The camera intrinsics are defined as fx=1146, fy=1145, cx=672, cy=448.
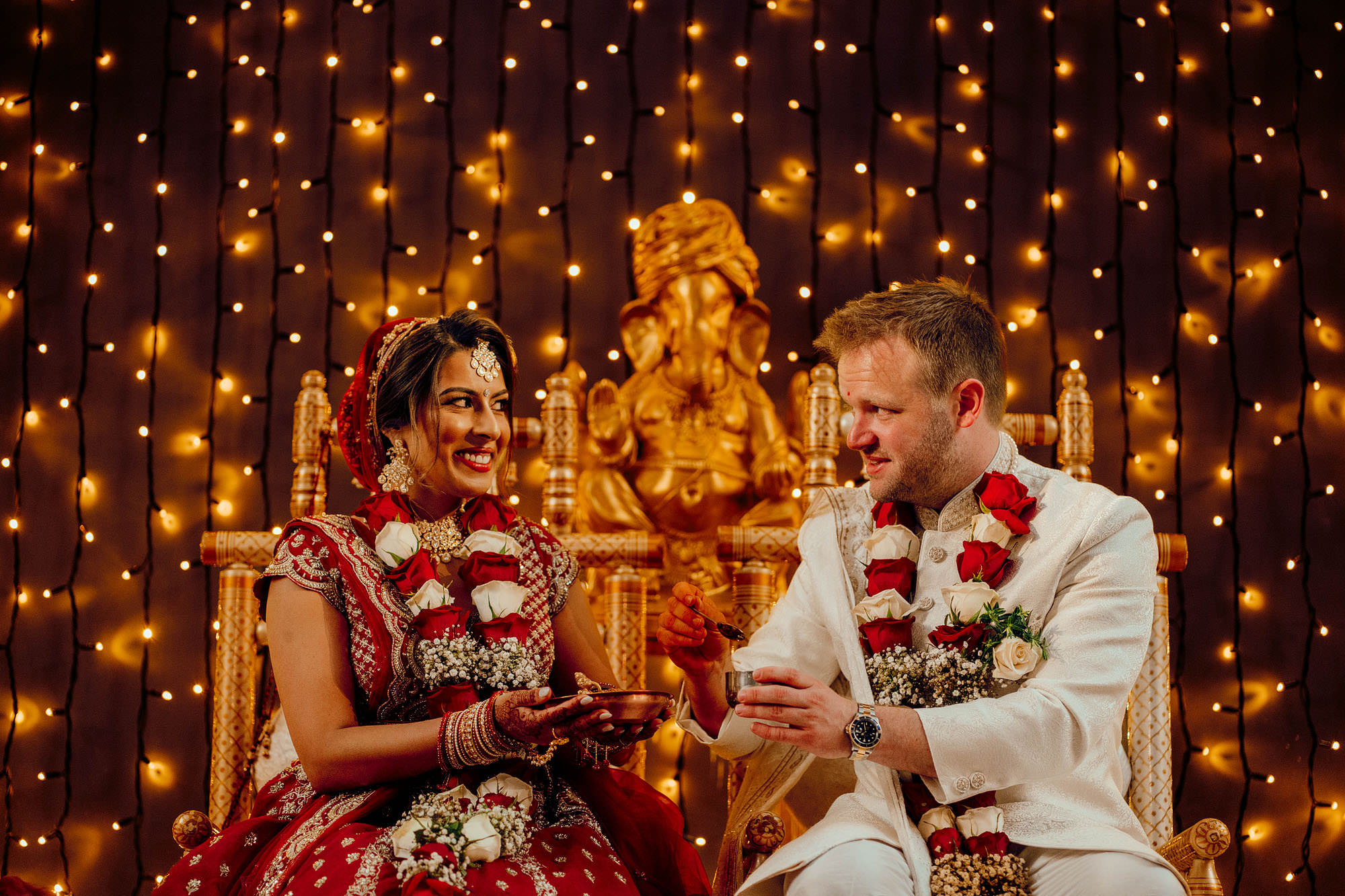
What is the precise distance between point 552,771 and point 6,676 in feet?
8.36

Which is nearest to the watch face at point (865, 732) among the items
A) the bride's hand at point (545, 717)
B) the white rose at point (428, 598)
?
the bride's hand at point (545, 717)

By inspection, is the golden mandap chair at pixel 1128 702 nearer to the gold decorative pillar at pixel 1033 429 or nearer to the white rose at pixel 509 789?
the gold decorative pillar at pixel 1033 429

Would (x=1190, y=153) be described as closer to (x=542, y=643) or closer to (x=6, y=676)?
(x=542, y=643)

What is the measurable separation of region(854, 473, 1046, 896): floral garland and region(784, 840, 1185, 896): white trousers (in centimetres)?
6

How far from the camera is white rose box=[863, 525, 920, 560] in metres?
2.47

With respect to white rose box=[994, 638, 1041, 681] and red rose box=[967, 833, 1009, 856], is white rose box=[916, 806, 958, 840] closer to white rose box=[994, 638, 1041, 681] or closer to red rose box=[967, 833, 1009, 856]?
red rose box=[967, 833, 1009, 856]

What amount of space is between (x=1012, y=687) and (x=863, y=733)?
408 millimetres

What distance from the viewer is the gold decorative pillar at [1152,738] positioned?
3.03m

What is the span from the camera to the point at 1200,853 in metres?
2.47

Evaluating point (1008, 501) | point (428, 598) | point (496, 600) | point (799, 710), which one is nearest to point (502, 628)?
point (496, 600)

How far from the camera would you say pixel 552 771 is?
8.15ft

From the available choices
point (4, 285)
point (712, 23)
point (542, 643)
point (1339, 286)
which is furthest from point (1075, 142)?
point (4, 285)

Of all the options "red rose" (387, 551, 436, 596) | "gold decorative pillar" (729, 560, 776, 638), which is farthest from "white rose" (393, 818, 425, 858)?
"gold decorative pillar" (729, 560, 776, 638)

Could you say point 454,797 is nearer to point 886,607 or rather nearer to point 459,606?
point 459,606
